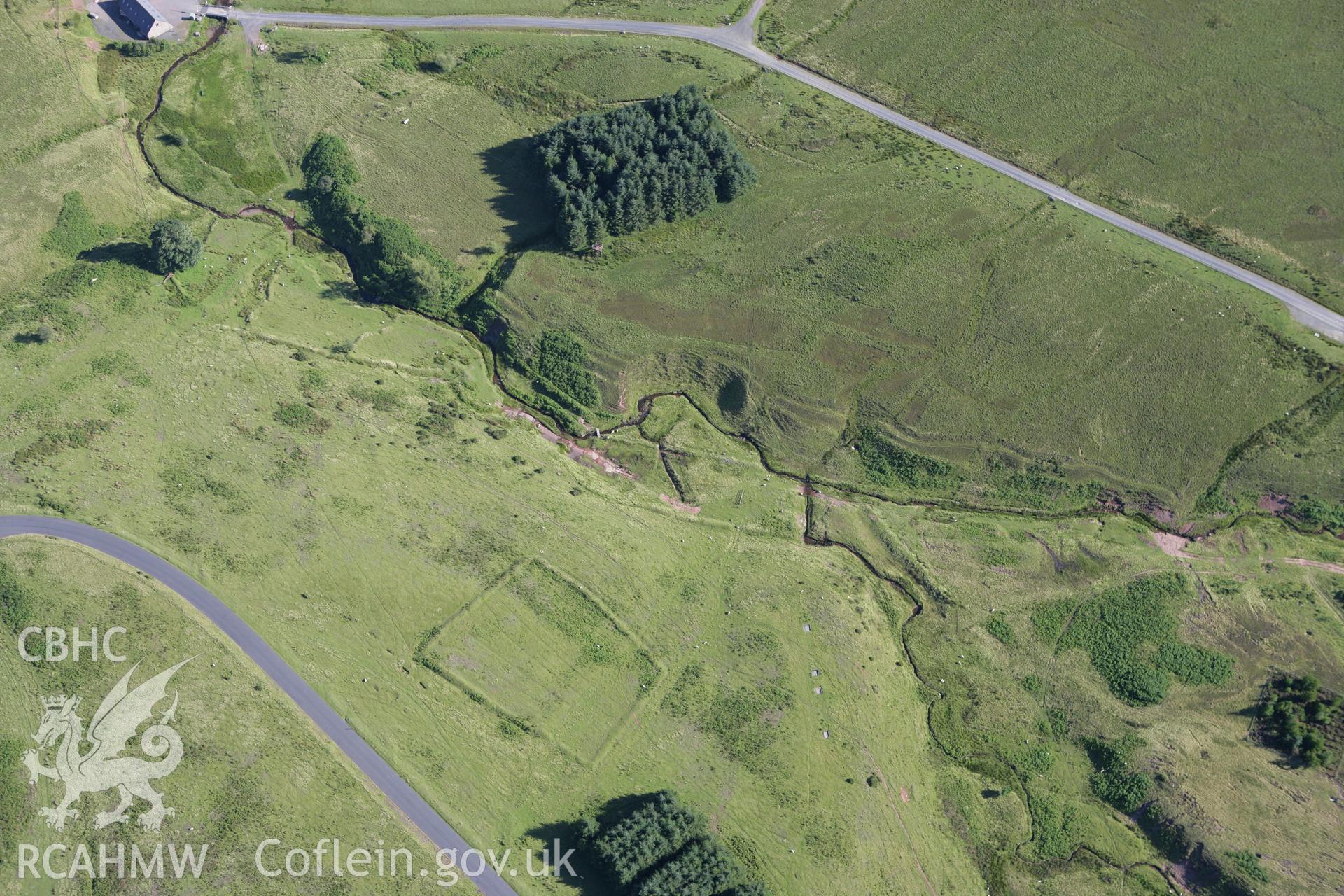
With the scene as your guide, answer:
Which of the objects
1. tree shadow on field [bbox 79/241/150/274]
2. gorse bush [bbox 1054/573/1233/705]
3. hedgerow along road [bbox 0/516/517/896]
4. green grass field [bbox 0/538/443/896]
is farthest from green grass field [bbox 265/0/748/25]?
gorse bush [bbox 1054/573/1233/705]

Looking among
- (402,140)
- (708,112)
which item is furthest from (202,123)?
(708,112)

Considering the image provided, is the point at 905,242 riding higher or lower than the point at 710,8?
lower

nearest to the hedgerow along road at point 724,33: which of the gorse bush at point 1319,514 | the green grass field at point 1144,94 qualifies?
the green grass field at point 1144,94

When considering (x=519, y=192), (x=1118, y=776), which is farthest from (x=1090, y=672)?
(x=519, y=192)

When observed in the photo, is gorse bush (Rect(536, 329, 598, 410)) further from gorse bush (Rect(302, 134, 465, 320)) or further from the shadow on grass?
the shadow on grass

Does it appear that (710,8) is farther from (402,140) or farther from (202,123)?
(202,123)

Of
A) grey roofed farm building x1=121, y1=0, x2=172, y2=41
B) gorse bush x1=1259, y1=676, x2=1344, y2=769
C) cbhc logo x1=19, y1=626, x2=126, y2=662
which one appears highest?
grey roofed farm building x1=121, y1=0, x2=172, y2=41

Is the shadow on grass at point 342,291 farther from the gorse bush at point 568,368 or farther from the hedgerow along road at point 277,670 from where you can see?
the hedgerow along road at point 277,670
